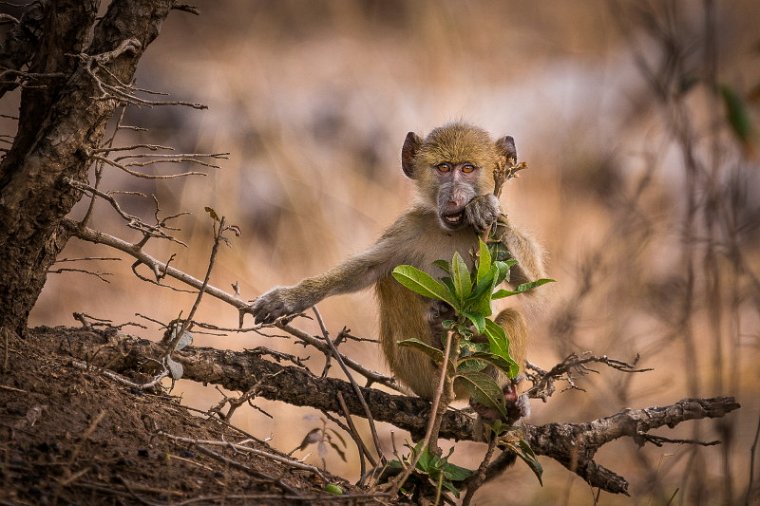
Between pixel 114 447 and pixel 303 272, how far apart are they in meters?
5.67

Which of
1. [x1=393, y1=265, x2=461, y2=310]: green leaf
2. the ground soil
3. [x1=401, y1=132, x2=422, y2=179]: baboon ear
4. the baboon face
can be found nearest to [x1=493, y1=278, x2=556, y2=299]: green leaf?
[x1=393, y1=265, x2=461, y2=310]: green leaf

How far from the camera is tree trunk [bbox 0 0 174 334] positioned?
3.18 m

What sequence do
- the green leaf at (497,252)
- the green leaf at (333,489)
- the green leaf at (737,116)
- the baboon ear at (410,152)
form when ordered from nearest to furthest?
the green leaf at (737,116) → the green leaf at (333,489) → the green leaf at (497,252) → the baboon ear at (410,152)

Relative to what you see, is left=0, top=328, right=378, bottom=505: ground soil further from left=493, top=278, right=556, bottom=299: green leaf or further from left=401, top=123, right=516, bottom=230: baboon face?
left=401, top=123, right=516, bottom=230: baboon face

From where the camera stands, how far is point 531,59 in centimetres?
995

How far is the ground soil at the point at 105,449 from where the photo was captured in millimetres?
2521

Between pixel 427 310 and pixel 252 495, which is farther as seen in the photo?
pixel 427 310

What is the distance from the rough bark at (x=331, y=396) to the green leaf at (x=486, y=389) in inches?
12.9

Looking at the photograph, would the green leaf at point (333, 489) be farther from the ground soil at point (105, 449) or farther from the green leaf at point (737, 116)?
the green leaf at point (737, 116)

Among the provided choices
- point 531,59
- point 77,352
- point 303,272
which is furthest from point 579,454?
point 531,59

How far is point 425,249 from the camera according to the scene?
4.46 meters

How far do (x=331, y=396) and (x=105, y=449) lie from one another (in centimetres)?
113

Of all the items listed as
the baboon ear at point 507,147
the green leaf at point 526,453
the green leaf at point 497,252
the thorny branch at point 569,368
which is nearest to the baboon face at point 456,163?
the baboon ear at point 507,147

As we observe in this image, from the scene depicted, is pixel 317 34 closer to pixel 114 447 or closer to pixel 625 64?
pixel 625 64
